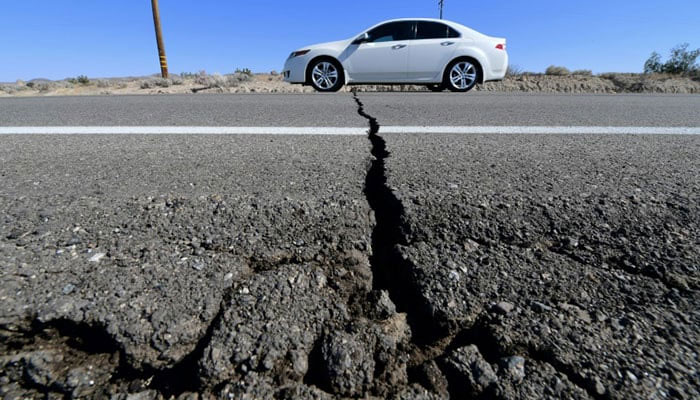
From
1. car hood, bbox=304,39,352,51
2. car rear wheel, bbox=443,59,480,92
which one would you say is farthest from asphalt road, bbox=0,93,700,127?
car hood, bbox=304,39,352,51

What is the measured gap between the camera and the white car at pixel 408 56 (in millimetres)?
7375

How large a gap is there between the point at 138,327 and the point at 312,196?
0.84m

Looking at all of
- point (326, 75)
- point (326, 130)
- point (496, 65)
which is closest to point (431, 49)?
point (496, 65)

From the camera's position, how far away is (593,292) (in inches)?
39.9

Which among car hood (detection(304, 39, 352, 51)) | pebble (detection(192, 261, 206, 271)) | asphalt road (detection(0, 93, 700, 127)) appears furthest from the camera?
car hood (detection(304, 39, 352, 51))

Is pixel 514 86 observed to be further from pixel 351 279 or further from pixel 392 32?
pixel 351 279

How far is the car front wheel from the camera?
7.50 m

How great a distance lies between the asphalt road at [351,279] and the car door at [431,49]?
19.4ft

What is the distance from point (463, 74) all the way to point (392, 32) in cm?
166

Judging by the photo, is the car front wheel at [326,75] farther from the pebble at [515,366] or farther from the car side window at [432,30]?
the pebble at [515,366]

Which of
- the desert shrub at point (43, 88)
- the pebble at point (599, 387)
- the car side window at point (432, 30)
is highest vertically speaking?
the car side window at point (432, 30)

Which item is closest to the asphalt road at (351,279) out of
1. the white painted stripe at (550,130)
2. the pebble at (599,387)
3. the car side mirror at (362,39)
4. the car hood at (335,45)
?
the pebble at (599,387)

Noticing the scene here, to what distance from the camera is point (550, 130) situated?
2961mm

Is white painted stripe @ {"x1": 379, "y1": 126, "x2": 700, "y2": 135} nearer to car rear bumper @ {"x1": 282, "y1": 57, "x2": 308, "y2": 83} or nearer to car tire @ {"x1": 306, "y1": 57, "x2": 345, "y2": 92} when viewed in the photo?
car tire @ {"x1": 306, "y1": 57, "x2": 345, "y2": 92}
